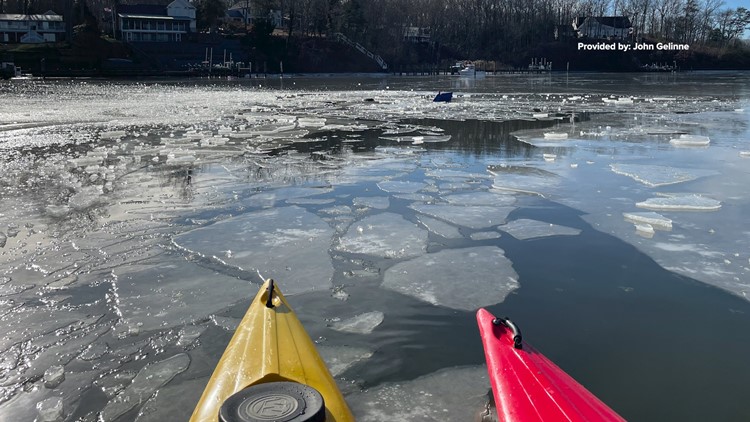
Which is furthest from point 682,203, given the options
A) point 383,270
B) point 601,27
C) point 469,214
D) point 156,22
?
point 601,27

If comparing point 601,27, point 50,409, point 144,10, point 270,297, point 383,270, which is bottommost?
point 50,409

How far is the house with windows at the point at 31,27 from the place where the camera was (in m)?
59.5

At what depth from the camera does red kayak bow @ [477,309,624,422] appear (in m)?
1.97

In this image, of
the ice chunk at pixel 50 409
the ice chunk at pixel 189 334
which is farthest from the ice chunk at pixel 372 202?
the ice chunk at pixel 50 409

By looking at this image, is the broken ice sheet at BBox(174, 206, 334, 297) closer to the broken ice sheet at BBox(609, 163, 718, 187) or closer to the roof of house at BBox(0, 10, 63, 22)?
the broken ice sheet at BBox(609, 163, 718, 187)

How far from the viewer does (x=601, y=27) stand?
319 feet

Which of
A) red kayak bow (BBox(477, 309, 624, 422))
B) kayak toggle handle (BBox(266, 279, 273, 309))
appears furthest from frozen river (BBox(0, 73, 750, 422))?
kayak toggle handle (BBox(266, 279, 273, 309))

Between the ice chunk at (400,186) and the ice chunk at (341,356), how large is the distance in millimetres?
3694

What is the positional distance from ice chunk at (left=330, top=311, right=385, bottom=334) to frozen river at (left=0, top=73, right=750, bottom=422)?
3 cm

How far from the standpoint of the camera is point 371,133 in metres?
12.0

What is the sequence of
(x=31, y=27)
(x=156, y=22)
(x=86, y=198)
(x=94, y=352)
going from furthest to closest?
(x=156, y=22) < (x=31, y=27) < (x=86, y=198) < (x=94, y=352)

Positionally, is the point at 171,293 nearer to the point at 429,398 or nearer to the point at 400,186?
the point at 429,398

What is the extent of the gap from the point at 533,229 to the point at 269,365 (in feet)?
11.0

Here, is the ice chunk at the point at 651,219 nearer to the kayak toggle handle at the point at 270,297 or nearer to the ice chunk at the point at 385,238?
the ice chunk at the point at 385,238
